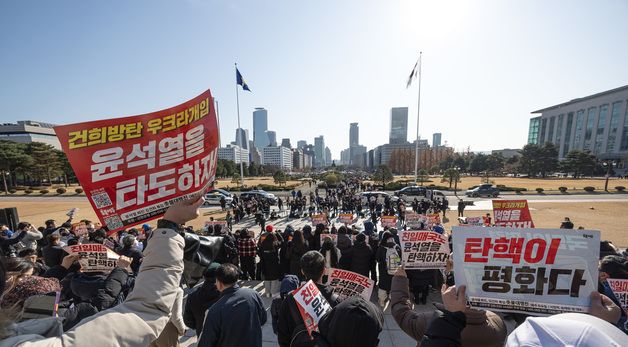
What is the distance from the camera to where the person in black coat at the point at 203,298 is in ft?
10.7

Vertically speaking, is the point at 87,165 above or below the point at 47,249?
above

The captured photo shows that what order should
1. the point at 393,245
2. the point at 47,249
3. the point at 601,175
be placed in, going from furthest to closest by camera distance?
the point at 601,175, the point at 393,245, the point at 47,249

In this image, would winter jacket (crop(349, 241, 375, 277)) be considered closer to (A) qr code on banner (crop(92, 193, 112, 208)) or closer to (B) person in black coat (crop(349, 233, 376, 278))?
(B) person in black coat (crop(349, 233, 376, 278))

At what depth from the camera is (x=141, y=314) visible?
124cm

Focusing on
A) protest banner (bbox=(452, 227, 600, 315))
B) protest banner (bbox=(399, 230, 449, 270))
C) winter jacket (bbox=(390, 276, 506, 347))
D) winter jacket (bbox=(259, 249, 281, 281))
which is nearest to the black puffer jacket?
winter jacket (bbox=(390, 276, 506, 347))

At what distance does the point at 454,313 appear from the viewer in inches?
68.9

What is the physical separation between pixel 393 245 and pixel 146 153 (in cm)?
554

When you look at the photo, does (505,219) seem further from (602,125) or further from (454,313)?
(602,125)

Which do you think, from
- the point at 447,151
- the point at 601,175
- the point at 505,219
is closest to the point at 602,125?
the point at 601,175

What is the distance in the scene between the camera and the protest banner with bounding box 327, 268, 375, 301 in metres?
3.66

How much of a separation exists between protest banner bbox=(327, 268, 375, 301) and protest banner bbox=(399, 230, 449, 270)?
1149mm

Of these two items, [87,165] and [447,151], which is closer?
[87,165]

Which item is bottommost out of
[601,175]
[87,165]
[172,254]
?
[601,175]

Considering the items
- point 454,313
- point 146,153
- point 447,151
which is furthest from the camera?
point 447,151
